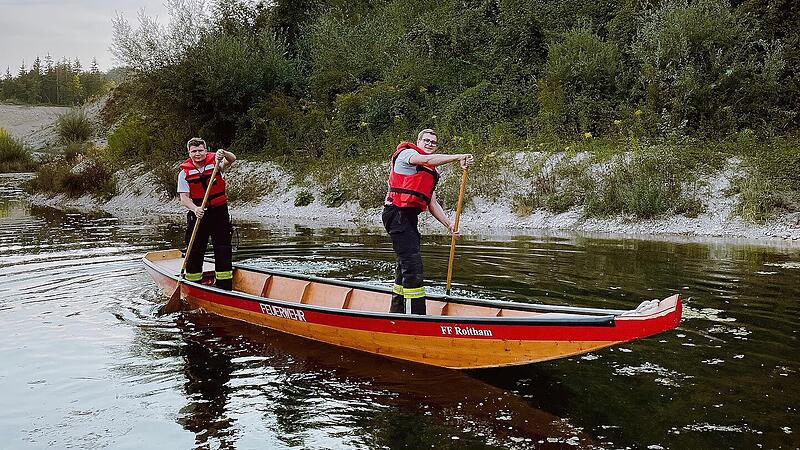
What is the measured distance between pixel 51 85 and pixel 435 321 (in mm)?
87899

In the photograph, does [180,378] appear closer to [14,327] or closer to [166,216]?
[14,327]

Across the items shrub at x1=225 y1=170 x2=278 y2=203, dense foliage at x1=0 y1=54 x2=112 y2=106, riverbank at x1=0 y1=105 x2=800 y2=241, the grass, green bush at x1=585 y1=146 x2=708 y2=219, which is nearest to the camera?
the grass

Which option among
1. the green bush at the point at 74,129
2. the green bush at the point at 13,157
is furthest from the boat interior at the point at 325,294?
the green bush at the point at 74,129

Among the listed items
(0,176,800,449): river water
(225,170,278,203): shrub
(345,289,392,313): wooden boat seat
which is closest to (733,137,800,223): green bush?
(0,176,800,449): river water

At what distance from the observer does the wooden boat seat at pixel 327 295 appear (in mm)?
8253

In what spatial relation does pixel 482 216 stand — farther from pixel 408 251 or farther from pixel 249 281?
pixel 408 251

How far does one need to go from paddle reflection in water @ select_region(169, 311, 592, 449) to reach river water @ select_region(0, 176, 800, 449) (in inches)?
0.7

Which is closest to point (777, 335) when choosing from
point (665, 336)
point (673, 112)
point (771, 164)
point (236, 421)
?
point (665, 336)

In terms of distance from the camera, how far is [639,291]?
359 inches

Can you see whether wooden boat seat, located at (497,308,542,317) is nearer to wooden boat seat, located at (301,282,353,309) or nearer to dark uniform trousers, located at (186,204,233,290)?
wooden boat seat, located at (301,282,353,309)

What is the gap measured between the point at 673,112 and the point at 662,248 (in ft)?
20.8

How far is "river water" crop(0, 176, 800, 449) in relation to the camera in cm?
491

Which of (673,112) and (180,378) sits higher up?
(673,112)

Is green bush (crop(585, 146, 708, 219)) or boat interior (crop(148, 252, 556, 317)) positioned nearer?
boat interior (crop(148, 252, 556, 317))
